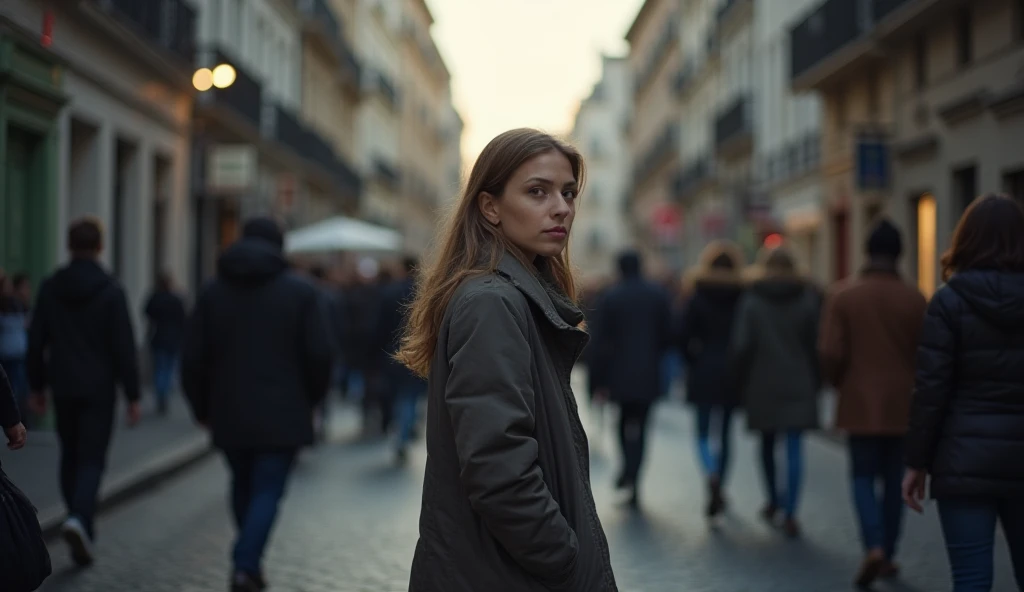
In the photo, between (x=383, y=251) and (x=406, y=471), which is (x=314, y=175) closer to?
(x=383, y=251)

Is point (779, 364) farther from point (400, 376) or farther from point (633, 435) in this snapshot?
point (400, 376)

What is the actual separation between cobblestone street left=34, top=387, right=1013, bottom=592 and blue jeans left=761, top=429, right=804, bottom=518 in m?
0.25

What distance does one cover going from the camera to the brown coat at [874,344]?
8.02 meters

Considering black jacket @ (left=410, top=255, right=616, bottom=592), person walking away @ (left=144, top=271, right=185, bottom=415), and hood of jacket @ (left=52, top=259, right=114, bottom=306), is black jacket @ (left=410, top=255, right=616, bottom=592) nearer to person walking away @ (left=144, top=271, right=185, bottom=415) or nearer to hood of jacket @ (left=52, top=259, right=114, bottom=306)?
hood of jacket @ (left=52, top=259, right=114, bottom=306)

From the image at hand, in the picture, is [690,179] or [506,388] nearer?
[506,388]

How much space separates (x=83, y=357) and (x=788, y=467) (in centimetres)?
466

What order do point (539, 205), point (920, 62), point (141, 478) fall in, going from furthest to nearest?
point (920, 62) → point (141, 478) → point (539, 205)

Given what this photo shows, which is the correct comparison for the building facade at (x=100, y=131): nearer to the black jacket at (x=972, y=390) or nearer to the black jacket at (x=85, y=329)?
the black jacket at (x=85, y=329)

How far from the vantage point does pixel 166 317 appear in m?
19.8

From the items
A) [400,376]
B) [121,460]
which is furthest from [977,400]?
[400,376]

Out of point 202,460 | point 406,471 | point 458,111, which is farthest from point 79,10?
point 458,111

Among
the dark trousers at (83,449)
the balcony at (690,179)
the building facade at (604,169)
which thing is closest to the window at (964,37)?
the dark trousers at (83,449)

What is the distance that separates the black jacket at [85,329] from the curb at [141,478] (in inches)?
42.9

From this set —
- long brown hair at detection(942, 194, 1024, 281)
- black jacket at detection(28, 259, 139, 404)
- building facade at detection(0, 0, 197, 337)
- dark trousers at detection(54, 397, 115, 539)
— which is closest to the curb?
dark trousers at detection(54, 397, 115, 539)
